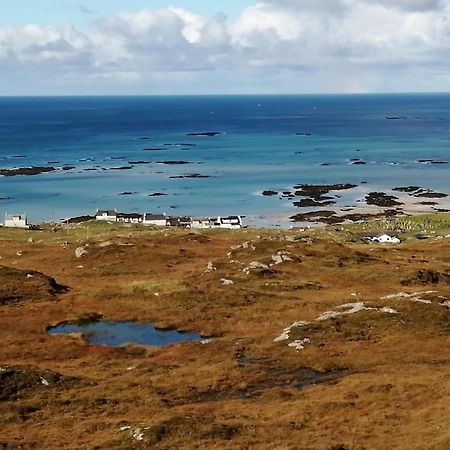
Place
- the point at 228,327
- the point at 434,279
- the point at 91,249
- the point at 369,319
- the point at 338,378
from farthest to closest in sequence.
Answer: the point at 91,249 → the point at 434,279 → the point at 228,327 → the point at 369,319 → the point at 338,378

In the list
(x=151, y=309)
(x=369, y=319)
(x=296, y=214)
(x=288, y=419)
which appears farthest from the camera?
(x=296, y=214)

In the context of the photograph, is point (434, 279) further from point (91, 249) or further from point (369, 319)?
point (91, 249)

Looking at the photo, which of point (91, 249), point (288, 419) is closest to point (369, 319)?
point (288, 419)

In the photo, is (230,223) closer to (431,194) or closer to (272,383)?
(431,194)

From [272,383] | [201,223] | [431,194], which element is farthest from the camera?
[431,194]

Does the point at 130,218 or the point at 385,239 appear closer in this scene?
the point at 385,239

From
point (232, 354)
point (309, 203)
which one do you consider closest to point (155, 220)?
point (309, 203)

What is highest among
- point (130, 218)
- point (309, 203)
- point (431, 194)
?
point (431, 194)

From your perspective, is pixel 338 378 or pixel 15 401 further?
pixel 338 378
